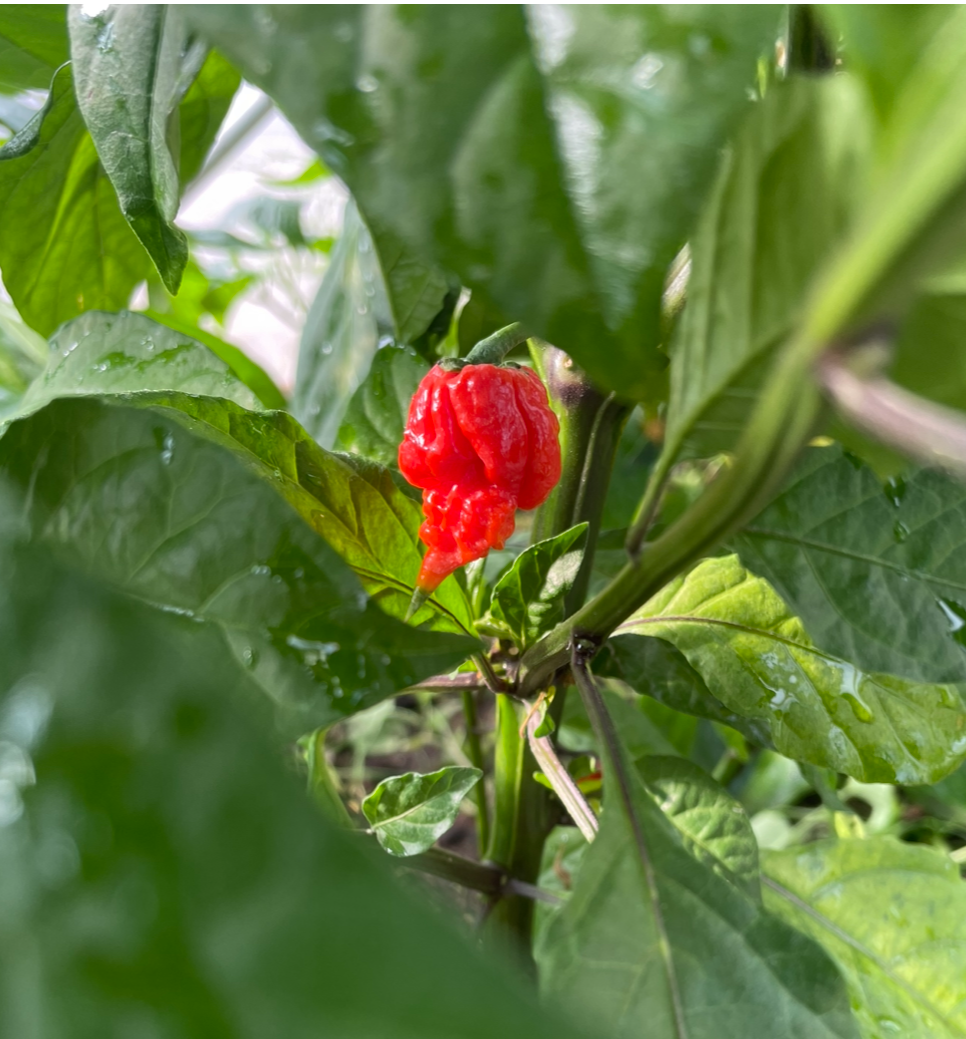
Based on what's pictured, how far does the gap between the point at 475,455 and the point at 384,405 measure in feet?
0.30

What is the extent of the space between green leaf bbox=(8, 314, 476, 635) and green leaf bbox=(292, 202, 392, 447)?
16cm

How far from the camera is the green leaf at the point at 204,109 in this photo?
36cm

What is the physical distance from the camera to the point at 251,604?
0.21 metres

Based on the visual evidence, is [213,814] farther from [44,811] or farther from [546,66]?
[546,66]

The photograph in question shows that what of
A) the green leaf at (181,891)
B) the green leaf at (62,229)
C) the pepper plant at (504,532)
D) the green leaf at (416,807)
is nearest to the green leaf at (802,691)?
the pepper plant at (504,532)

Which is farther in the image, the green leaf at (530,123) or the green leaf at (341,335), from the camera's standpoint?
the green leaf at (341,335)

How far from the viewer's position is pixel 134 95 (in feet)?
0.79

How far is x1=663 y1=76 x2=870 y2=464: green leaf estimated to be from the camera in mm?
149

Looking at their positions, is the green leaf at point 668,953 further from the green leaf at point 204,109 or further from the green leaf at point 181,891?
the green leaf at point 204,109

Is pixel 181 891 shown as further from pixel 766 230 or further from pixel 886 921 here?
pixel 886 921

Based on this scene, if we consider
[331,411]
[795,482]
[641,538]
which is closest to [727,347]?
[641,538]

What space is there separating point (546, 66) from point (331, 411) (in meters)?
0.35

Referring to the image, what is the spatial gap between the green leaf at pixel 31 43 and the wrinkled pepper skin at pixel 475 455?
0.27 m

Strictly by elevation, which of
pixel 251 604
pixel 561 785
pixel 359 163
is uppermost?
pixel 359 163
